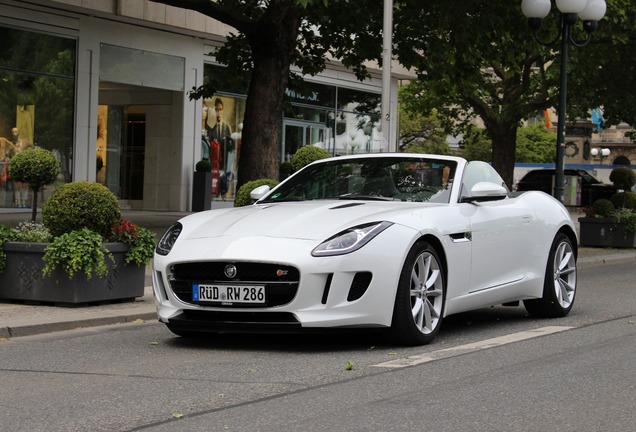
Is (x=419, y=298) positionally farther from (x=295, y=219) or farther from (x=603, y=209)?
(x=603, y=209)

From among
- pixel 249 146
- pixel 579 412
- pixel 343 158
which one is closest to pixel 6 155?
pixel 249 146

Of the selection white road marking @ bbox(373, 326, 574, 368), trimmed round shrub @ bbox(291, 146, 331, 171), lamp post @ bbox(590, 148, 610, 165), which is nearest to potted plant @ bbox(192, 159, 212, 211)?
trimmed round shrub @ bbox(291, 146, 331, 171)

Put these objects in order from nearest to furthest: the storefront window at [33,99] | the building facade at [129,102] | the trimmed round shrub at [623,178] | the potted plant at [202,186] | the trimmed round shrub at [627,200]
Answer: the trimmed round shrub at [627,200] → the storefront window at [33,99] → the building facade at [129,102] → the trimmed round shrub at [623,178] → the potted plant at [202,186]

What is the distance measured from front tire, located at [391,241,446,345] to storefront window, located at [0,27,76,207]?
18650 millimetres

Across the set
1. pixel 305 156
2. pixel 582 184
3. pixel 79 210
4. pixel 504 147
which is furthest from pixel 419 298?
pixel 582 184

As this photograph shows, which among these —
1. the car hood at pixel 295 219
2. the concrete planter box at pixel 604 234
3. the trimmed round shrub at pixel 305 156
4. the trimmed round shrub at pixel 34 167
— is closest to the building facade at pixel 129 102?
the concrete planter box at pixel 604 234

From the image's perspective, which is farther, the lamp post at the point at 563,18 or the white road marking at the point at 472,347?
the lamp post at the point at 563,18

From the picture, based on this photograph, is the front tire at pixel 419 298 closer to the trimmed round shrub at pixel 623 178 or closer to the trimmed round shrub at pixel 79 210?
the trimmed round shrub at pixel 79 210

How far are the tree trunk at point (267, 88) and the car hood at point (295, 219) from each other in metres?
10.6

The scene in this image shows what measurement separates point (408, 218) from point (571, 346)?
150 centimetres

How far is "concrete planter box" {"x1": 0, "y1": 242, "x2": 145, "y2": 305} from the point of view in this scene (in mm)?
10102

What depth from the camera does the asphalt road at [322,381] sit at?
5.52m

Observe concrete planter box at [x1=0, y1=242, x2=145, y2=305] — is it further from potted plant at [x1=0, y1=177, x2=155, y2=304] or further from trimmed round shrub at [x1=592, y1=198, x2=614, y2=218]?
trimmed round shrub at [x1=592, y1=198, x2=614, y2=218]

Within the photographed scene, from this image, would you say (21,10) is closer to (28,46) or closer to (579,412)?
(28,46)
